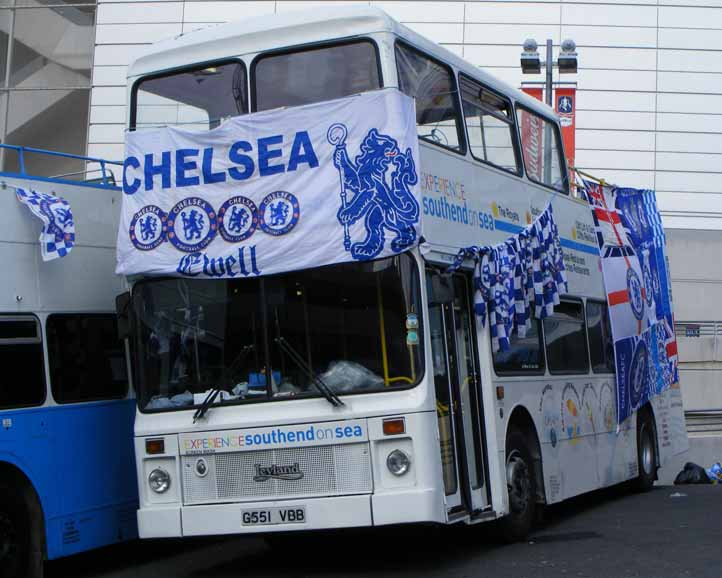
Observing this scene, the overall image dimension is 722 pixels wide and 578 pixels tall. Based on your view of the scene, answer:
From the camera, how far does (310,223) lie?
9.75m

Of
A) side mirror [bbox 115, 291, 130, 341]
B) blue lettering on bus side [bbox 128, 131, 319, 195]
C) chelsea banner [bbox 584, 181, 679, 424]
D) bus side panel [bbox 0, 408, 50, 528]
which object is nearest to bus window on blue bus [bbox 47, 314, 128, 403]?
bus side panel [bbox 0, 408, 50, 528]

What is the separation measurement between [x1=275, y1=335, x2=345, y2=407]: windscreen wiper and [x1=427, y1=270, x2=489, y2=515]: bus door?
0.88m

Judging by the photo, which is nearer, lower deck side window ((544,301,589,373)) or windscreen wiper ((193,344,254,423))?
windscreen wiper ((193,344,254,423))

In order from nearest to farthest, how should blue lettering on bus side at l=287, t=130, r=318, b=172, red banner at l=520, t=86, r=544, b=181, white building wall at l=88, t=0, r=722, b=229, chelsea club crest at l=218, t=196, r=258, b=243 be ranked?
blue lettering on bus side at l=287, t=130, r=318, b=172, chelsea club crest at l=218, t=196, r=258, b=243, red banner at l=520, t=86, r=544, b=181, white building wall at l=88, t=0, r=722, b=229

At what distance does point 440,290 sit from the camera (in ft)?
31.8

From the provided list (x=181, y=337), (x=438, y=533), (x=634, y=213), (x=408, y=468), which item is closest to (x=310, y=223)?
(x=181, y=337)

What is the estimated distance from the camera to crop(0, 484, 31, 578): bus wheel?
32.6 feet

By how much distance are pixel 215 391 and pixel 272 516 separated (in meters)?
1.08

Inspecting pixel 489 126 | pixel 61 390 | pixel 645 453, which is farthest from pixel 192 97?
pixel 645 453

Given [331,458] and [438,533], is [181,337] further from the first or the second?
[438,533]

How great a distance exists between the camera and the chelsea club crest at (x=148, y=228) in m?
10.2

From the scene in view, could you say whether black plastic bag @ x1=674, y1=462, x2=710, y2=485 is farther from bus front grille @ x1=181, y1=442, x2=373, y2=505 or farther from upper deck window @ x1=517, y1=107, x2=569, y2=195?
bus front grille @ x1=181, y1=442, x2=373, y2=505

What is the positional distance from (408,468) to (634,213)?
873 centimetres

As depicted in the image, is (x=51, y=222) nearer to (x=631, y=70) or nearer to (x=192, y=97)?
(x=192, y=97)
